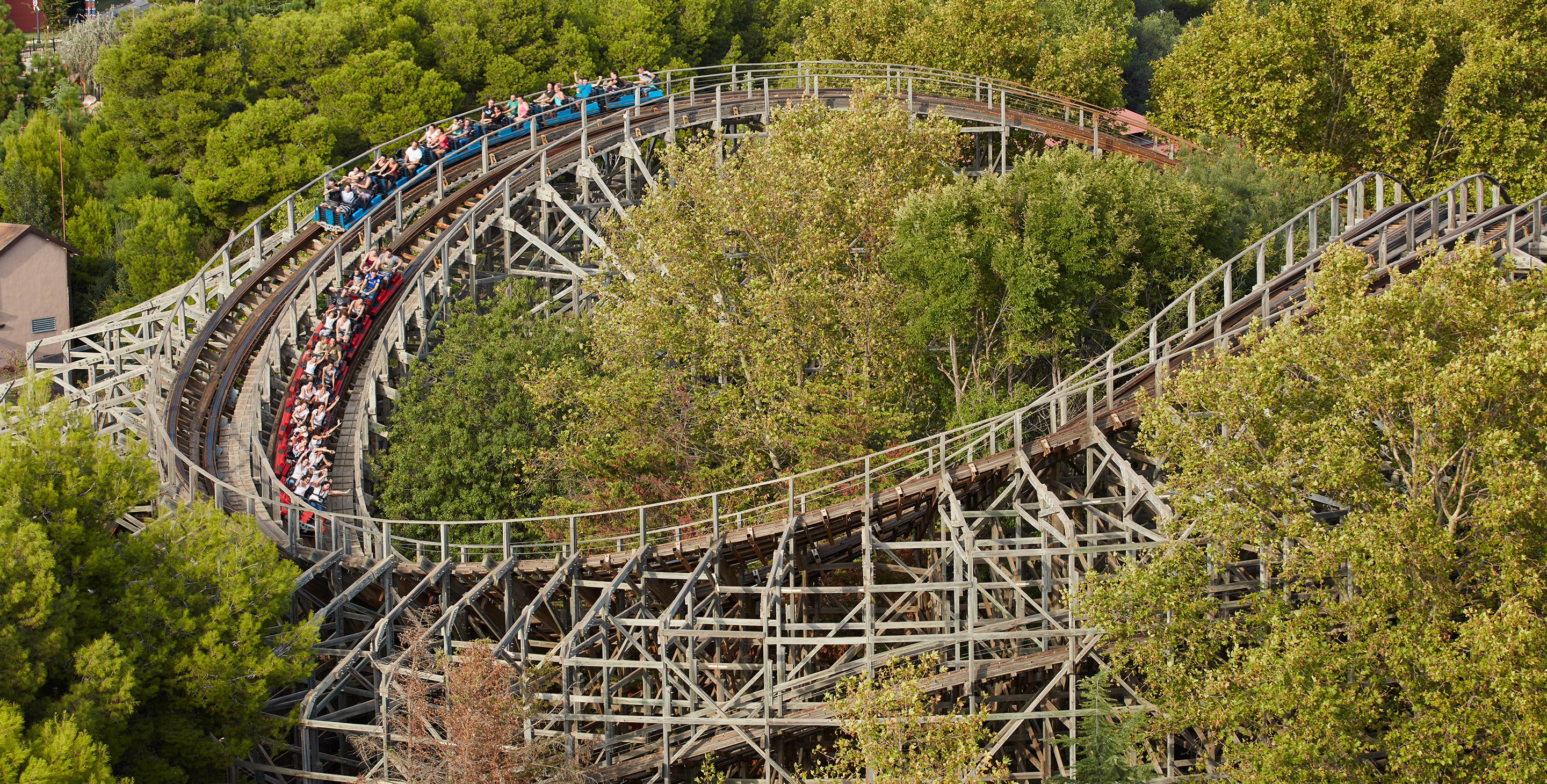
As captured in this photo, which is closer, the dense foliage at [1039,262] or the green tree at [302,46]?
the dense foliage at [1039,262]

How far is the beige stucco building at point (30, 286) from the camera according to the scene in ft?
177

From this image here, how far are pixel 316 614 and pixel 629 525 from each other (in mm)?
7594

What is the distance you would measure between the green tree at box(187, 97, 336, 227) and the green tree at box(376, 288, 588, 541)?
999 inches

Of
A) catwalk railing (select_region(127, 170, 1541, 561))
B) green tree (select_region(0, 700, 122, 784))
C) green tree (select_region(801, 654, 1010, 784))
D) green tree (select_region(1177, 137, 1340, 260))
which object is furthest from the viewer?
green tree (select_region(1177, 137, 1340, 260))

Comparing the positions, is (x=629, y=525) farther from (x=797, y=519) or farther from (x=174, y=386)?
(x=174, y=386)

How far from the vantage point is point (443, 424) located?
35.1 m

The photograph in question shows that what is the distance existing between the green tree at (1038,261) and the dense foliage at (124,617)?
1531cm

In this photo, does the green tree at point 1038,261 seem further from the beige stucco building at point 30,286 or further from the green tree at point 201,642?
the beige stucco building at point 30,286

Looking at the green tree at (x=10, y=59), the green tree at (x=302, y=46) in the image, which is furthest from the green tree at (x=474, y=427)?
the green tree at (x=10, y=59)

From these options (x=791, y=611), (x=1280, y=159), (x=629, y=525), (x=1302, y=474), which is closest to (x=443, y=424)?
(x=629, y=525)

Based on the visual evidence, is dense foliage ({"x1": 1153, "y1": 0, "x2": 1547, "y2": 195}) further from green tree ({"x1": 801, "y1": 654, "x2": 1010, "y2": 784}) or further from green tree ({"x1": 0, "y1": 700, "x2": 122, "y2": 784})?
green tree ({"x1": 0, "y1": 700, "x2": 122, "y2": 784})

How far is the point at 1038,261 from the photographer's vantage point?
3344cm

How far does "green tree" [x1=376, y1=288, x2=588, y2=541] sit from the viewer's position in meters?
34.5

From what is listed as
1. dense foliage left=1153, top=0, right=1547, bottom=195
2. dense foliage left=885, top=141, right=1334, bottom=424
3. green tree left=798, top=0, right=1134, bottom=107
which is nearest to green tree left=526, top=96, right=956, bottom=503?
dense foliage left=885, top=141, right=1334, bottom=424
